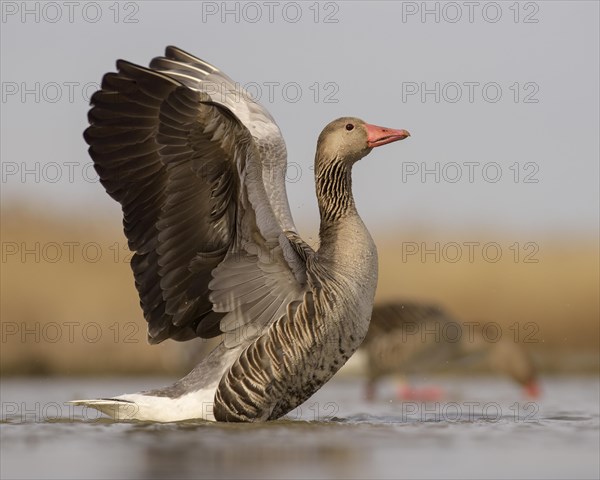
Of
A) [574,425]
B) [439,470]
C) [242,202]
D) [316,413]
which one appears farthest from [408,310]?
[439,470]

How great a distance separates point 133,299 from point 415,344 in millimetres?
4765

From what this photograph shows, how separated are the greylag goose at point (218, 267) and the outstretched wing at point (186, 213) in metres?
0.01

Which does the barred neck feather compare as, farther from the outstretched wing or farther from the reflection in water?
the reflection in water

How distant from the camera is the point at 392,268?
24.1 meters

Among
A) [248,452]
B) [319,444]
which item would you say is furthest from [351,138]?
[248,452]

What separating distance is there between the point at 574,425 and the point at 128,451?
4.45 meters

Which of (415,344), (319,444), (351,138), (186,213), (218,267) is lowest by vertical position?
(319,444)

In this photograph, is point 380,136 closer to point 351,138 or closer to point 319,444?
point 351,138

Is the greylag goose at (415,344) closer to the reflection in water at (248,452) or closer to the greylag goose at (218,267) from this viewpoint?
the greylag goose at (218,267)

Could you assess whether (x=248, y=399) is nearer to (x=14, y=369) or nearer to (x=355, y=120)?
(x=355, y=120)

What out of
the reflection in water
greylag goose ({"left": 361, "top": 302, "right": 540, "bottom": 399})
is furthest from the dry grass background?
the reflection in water

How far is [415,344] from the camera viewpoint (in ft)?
61.1

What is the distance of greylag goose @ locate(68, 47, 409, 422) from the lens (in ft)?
35.9

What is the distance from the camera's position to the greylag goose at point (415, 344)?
18250mm
